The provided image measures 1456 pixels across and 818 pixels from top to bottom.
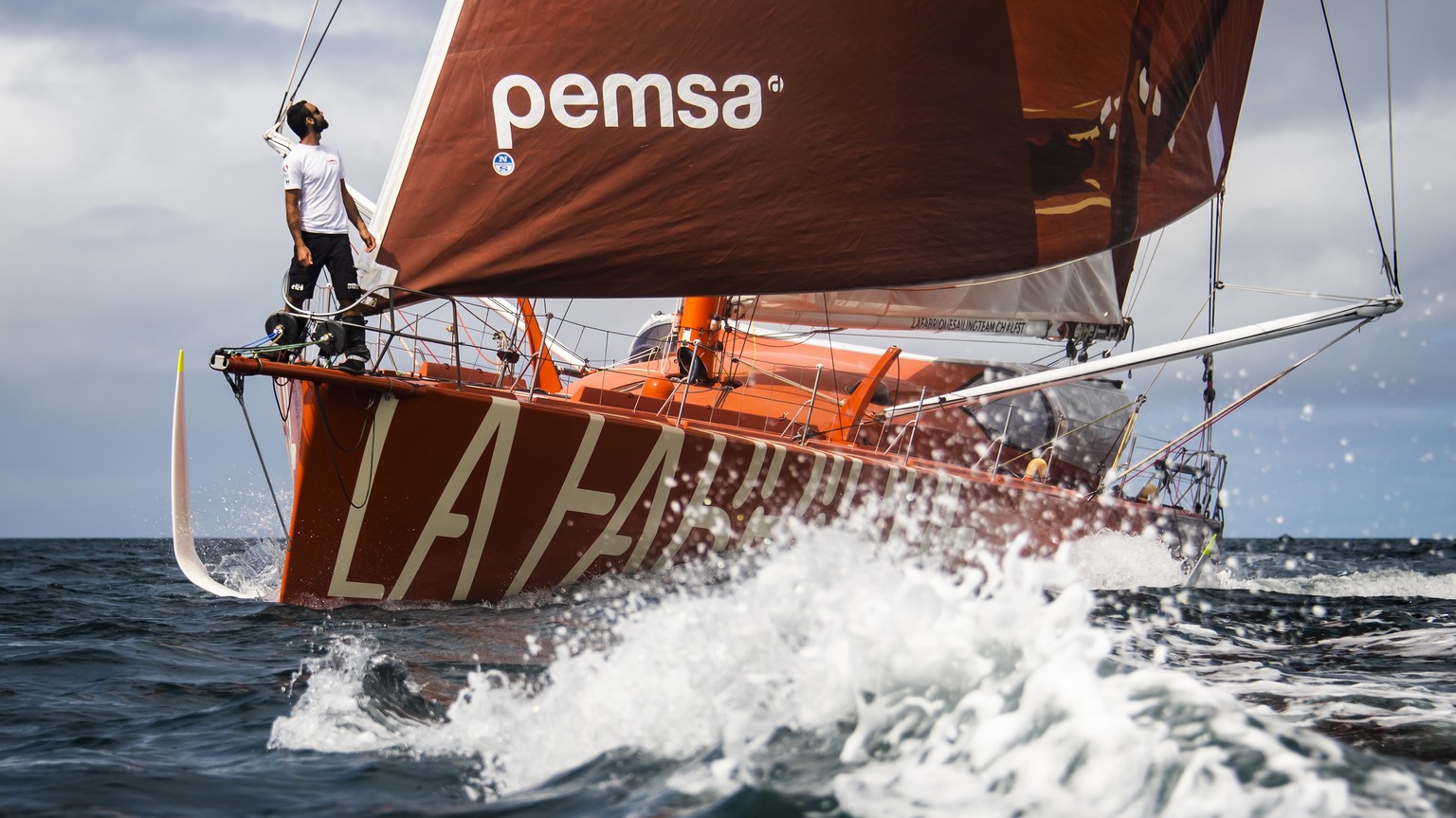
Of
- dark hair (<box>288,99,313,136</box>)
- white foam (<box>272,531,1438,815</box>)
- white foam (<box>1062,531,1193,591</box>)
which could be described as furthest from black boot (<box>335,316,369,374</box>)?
white foam (<box>1062,531,1193,591</box>)

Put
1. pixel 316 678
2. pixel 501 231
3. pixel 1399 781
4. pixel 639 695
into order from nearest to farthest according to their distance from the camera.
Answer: pixel 1399 781
pixel 639 695
pixel 316 678
pixel 501 231

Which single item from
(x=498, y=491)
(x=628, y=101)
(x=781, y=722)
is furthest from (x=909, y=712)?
(x=628, y=101)

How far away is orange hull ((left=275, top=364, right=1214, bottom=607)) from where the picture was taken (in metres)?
5.47

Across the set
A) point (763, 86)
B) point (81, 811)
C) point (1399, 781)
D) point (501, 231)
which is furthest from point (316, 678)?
point (763, 86)

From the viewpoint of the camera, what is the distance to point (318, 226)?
5613 mm

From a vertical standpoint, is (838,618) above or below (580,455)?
below

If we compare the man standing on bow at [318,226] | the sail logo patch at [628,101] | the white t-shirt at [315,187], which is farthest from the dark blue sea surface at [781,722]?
the sail logo patch at [628,101]

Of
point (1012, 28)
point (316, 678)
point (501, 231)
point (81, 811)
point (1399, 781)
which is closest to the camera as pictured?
point (1399, 781)

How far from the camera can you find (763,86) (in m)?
6.22

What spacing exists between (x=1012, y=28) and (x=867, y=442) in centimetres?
321

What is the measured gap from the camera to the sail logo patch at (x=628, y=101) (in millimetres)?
5742

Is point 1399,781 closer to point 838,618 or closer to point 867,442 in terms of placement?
point 838,618

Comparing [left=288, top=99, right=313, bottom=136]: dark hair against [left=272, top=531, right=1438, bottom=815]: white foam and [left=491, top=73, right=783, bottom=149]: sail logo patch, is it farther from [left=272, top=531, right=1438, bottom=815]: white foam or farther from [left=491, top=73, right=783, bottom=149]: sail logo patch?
[left=272, top=531, right=1438, bottom=815]: white foam

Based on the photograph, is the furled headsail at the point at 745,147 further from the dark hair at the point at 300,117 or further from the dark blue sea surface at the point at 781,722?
the dark blue sea surface at the point at 781,722
